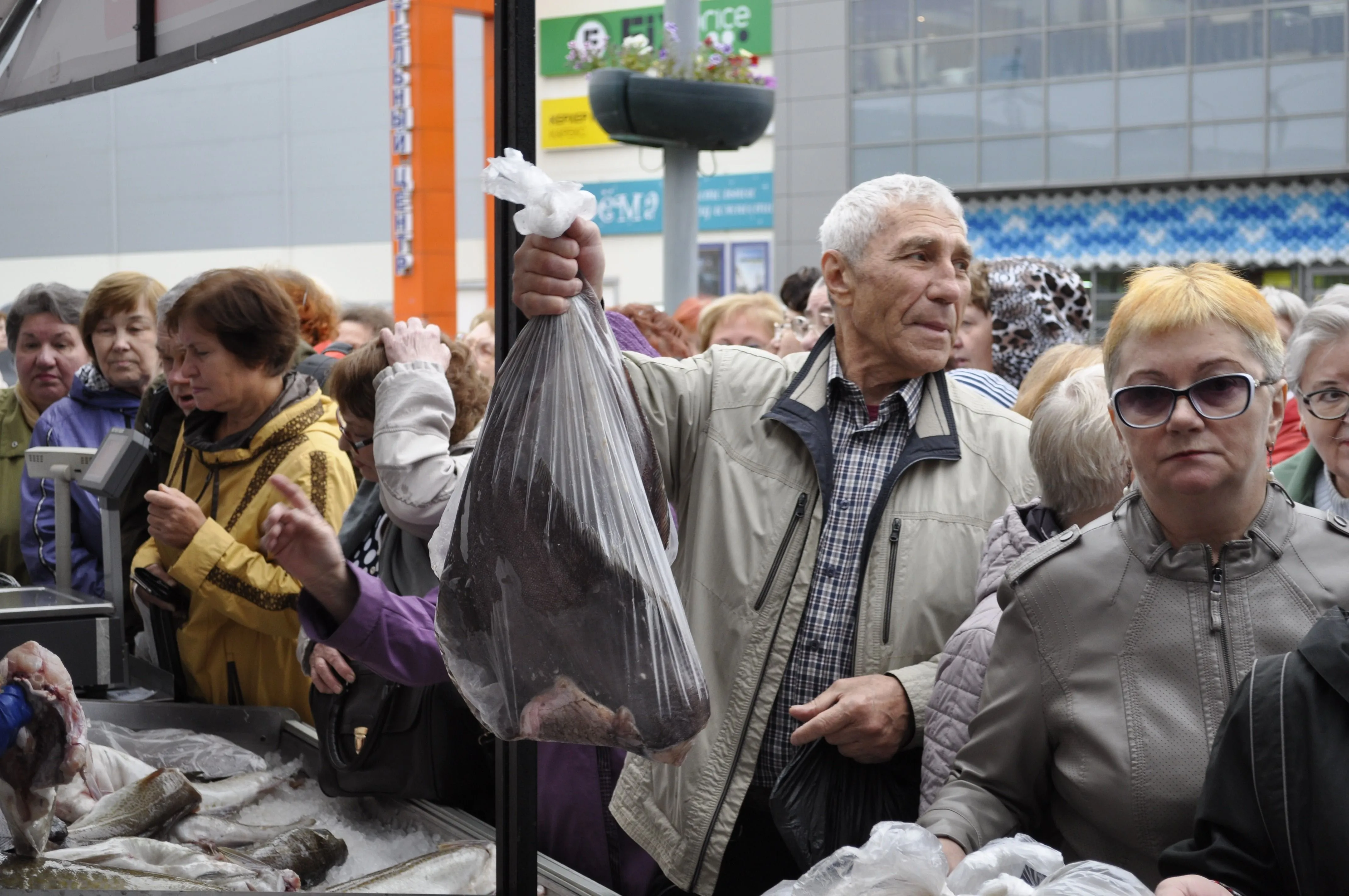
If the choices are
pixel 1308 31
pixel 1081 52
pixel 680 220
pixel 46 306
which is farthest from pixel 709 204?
pixel 46 306

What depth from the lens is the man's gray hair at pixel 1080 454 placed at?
2.21m

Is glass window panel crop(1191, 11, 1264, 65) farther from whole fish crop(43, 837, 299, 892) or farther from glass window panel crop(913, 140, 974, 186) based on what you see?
whole fish crop(43, 837, 299, 892)

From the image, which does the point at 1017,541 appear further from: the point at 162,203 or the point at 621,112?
the point at 621,112

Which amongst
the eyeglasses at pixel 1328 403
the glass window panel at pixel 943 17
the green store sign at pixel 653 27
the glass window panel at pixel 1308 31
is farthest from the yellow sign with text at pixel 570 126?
the eyeglasses at pixel 1328 403

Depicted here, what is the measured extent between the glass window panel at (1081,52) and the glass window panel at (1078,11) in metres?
0.15

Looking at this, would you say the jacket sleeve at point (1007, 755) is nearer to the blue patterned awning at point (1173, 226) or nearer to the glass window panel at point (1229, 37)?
the blue patterned awning at point (1173, 226)

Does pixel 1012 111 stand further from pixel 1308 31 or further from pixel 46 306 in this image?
pixel 46 306

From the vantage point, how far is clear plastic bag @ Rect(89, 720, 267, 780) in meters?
2.90

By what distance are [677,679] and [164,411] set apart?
2.71 meters

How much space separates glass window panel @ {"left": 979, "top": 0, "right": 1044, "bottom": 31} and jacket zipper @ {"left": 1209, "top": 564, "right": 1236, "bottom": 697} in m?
21.9

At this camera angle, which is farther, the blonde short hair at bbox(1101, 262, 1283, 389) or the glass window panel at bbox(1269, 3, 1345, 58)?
the glass window panel at bbox(1269, 3, 1345, 58)

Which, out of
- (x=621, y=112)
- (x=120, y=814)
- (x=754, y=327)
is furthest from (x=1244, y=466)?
(x=621, y=112)

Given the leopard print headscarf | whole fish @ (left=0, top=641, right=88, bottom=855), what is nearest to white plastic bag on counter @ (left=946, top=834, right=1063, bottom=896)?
whole fish @ (left=0, top=641, right=88, bottom=855)

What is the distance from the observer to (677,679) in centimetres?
146
